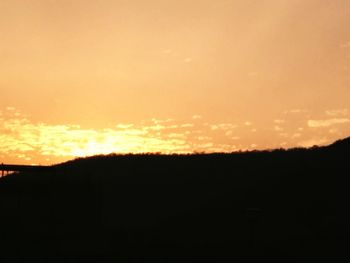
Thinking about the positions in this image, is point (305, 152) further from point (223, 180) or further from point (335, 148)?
point (223, 180)

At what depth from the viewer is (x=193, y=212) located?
32.7 metres

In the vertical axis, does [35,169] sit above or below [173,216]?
above

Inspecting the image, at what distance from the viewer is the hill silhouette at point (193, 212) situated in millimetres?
24328

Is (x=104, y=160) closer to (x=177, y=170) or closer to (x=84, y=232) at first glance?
(x=177, y=170)

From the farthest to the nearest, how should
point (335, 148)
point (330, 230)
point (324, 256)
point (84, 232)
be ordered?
point (335, 148) → point (84, 232) → point (330, 230) → point (324, 256)

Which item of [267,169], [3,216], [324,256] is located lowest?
[324,256]

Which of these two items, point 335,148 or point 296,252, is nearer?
point 296,252

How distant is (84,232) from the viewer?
96.9 feet

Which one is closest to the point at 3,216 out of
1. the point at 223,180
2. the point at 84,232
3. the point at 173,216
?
the point at 84,232

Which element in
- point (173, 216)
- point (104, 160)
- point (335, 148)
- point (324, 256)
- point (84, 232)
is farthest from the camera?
point (104, 160)

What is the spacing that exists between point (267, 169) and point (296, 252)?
17.4 m

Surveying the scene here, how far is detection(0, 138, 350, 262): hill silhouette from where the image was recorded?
2433 centimetres

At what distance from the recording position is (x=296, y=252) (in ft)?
77.2

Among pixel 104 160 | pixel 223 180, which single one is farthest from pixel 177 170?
pixel 104 160
